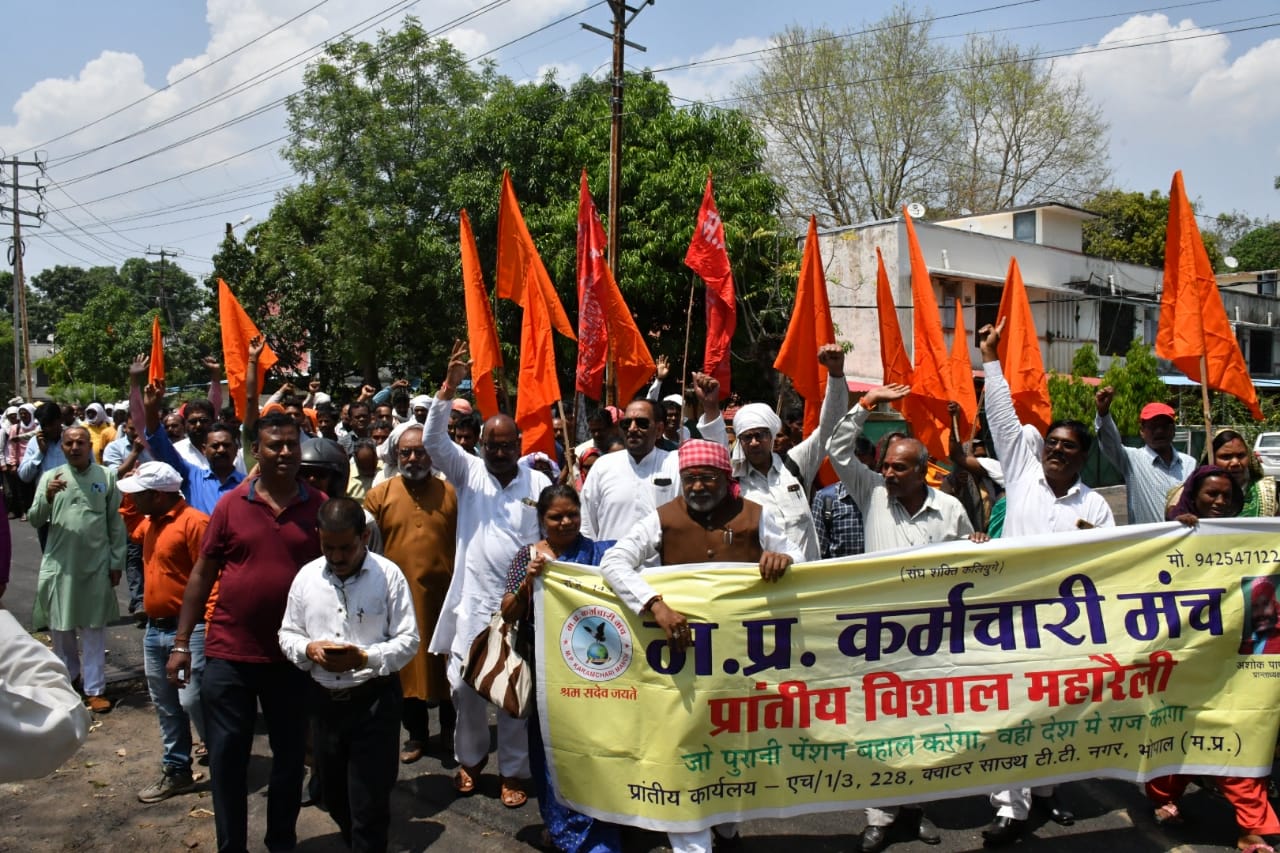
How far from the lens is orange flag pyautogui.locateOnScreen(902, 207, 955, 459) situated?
8.45m

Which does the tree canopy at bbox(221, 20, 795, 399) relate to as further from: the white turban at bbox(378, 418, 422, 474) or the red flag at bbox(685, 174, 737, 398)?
the white turban at bbox(378, 418, 422, 474)

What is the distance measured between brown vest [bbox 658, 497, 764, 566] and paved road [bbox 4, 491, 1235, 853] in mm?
1362

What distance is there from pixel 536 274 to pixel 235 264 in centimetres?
2244

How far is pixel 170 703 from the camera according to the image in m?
5.05

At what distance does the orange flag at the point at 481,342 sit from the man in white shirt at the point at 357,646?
292 centimetres

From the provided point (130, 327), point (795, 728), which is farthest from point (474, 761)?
point (130, 327)

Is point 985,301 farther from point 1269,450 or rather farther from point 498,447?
point 498,447

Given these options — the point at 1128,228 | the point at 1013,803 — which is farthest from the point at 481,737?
the point at 1128,228

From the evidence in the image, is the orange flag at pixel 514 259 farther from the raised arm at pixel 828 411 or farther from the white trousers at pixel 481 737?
the white trousers at pixel 481 737

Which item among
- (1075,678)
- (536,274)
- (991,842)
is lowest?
(991,842)

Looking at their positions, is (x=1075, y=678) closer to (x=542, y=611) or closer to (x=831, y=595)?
(x=831, y=595)

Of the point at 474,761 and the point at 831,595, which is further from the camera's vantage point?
the point at 474,761

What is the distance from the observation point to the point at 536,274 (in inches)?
314

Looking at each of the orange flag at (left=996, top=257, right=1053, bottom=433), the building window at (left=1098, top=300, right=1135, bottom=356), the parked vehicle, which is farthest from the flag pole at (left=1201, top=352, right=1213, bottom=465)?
the building window at (left=1098, top=300, right=1135, bottom=356)
